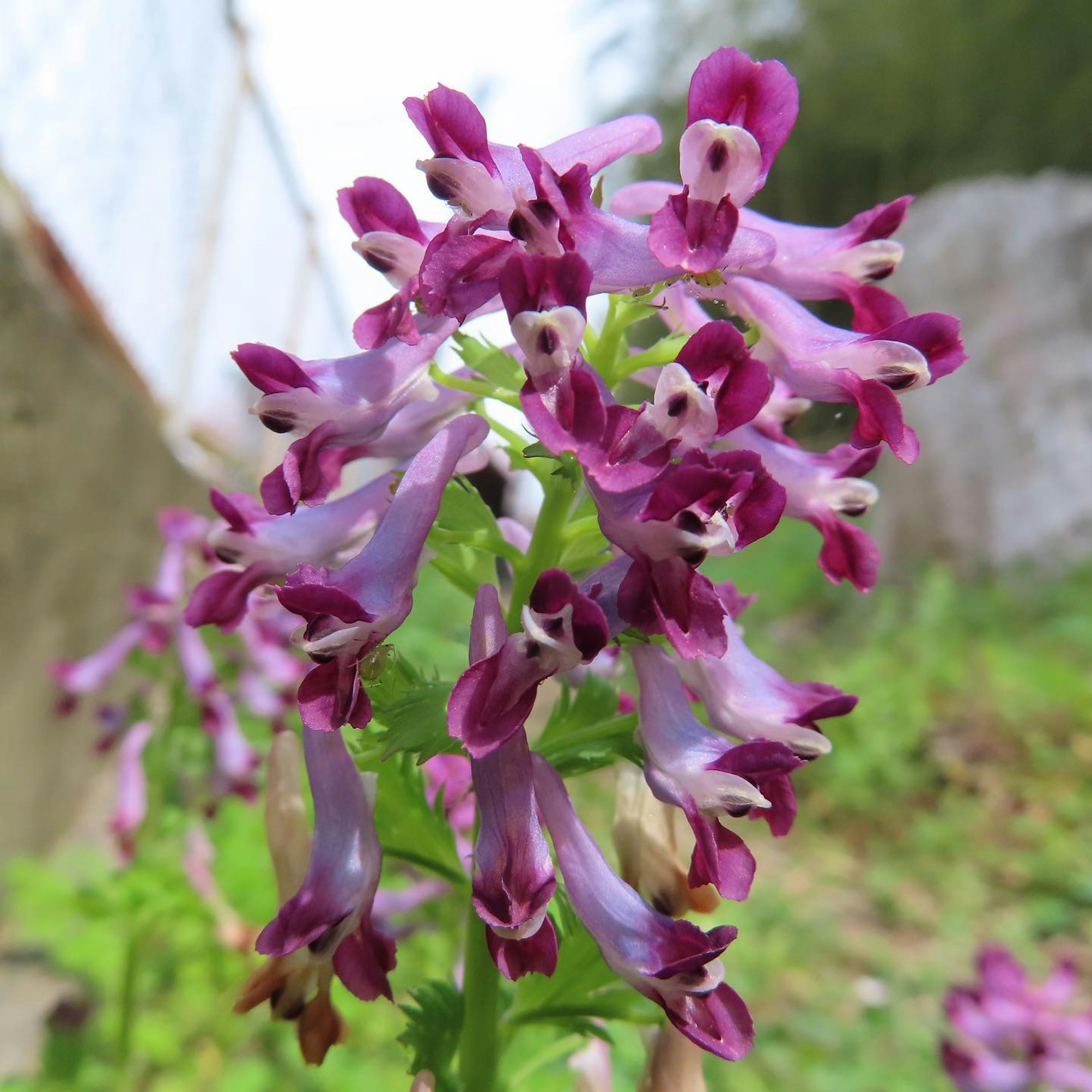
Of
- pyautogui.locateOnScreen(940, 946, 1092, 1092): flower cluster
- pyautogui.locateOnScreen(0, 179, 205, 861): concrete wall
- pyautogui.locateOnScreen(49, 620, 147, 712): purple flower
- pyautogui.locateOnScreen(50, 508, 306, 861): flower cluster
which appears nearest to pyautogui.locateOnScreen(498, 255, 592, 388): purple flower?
pyautogui.locateOnScreen(50, 508, 306, 861): flower cluster

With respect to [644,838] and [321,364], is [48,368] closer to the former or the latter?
[321,364]

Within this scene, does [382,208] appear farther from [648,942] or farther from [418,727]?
[648,942]

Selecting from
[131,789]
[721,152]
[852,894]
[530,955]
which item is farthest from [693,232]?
[852,894]

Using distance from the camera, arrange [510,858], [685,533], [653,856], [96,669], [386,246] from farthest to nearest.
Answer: [96,669]
[653,856]
[386,246]
[510,858]
[685,533]

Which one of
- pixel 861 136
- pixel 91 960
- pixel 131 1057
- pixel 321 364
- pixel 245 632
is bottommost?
pixel 861 136

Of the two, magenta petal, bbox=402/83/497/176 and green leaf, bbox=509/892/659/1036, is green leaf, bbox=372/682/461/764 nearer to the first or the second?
green leaf, bbox=509/892/659/1036

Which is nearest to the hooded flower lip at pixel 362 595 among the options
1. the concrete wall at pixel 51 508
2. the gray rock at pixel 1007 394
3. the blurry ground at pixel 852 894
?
the blurry ground at pixel 852 894

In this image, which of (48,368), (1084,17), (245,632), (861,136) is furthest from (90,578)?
(861,136)
